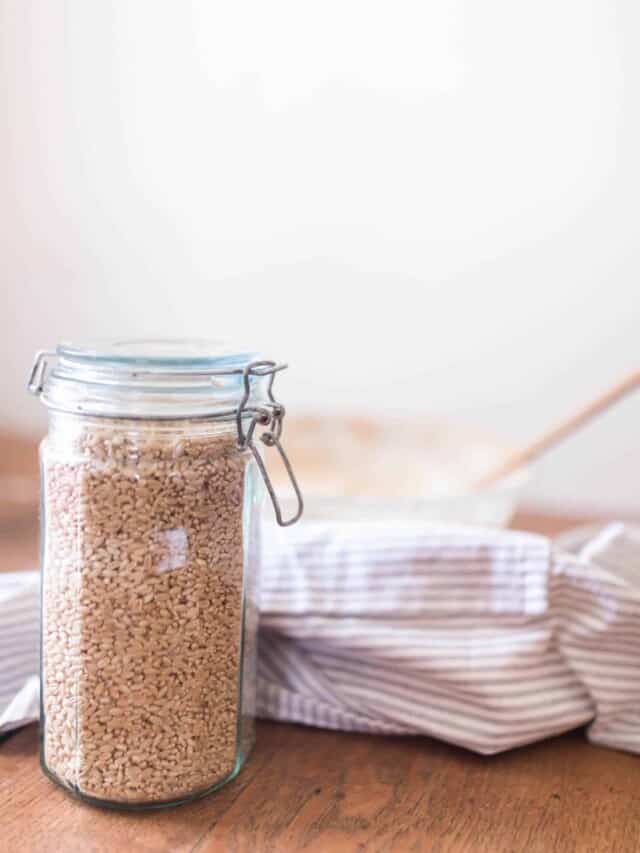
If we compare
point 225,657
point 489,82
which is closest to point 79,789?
point 225,657

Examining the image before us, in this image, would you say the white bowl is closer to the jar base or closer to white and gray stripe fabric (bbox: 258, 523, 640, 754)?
white and gray stripe fabric (bbox: 258, 523, 640, 754)

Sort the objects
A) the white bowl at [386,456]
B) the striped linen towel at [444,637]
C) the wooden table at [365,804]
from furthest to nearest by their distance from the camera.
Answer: the white bowl at [386,456] < the striped linen towel at [444,637] < the wooden table at [365,804]

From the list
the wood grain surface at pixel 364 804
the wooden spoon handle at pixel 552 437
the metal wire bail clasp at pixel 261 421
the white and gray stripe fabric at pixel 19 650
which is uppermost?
the metal wire bail clasp at pixel 261 421

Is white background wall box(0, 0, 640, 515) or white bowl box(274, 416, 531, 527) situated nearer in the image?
white bowl box(274, 416, 531, 527)

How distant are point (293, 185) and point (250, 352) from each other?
3.45ft

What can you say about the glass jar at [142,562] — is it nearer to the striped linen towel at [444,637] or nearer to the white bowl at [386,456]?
the striped linen towel at [444,637]

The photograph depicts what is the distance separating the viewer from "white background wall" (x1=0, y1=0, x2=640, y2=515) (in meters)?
1.50

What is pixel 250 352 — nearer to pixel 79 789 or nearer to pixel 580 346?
pixel 79 789

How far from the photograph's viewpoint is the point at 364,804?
0.56 meters

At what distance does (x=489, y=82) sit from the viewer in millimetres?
1505

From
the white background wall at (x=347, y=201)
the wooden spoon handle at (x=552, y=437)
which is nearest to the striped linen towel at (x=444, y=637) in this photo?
→ the wooden spoon handle at (x=552, y=437)

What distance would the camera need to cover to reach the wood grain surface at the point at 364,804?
0.52m

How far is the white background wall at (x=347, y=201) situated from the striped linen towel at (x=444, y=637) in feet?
3.03

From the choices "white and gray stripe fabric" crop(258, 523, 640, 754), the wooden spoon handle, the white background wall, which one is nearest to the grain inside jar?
"white and gray stripe fabric" crop(258, 523, 640, 754)
